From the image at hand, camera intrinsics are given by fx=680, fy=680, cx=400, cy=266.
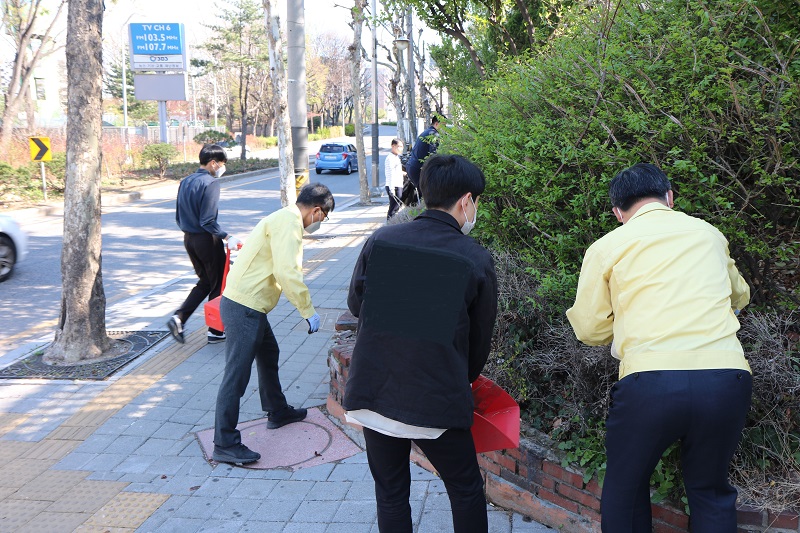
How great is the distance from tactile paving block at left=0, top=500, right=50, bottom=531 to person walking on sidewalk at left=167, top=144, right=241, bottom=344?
9.32 feet

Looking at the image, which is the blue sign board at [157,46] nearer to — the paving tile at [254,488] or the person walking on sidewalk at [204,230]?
the person walking on sidewalk at [204,230]

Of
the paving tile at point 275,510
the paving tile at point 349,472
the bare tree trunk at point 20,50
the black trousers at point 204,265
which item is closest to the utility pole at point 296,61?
the black trousers at point 204,265

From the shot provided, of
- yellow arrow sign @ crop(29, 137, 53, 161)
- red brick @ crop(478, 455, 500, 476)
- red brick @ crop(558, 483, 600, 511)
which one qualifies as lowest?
red brick @ crop(478, 455, 500, 476)

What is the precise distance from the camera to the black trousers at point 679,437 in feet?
7.48

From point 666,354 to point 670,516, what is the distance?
97cm

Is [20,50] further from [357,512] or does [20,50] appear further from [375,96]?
[357,512]

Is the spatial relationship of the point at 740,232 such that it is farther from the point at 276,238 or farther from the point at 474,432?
the point at 276,238

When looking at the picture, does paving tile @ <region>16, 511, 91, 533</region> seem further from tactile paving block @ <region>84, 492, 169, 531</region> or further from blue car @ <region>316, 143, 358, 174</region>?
blue car @ <region>316, 143, 358, 174</region>

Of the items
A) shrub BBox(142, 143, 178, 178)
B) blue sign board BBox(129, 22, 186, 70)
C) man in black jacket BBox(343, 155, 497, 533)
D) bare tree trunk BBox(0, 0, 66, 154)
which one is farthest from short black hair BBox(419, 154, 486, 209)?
blue sign board BBox(129, 22, 186, 70)

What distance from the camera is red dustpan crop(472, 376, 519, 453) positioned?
2.75m

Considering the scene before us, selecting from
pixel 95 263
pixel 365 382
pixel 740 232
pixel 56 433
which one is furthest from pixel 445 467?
pixel 95 263

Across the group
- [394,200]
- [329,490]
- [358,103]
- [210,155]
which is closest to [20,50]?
[358,103]

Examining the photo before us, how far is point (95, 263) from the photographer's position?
242 inches

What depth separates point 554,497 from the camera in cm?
331
